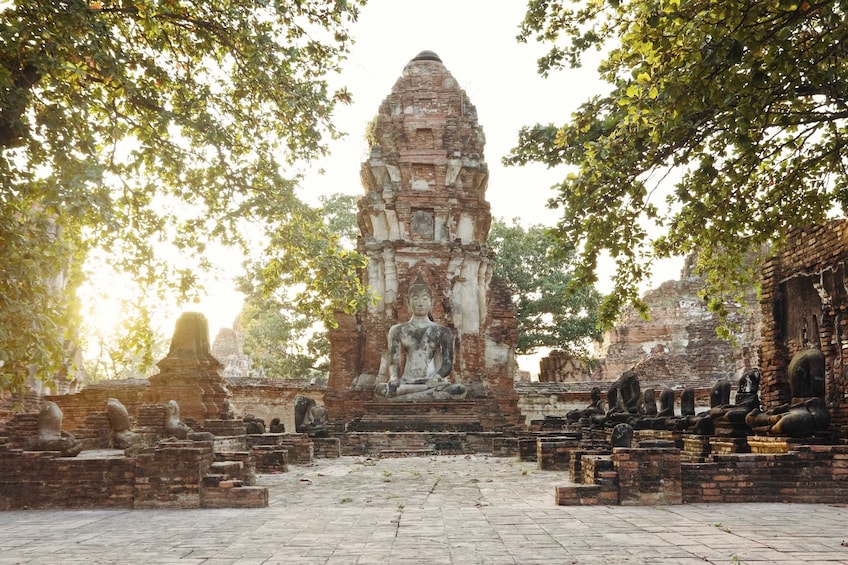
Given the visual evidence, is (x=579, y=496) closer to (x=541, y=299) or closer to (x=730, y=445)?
(x=730, y=445)

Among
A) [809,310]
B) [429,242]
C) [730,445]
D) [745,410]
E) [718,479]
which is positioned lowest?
[718,479]

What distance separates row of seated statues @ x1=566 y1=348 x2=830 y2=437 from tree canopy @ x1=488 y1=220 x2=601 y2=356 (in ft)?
49.8

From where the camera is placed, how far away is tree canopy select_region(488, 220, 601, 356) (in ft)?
97.7

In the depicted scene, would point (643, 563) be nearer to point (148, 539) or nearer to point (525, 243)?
point (148, 539)

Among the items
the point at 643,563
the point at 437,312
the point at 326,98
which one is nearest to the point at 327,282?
the point at 326,98

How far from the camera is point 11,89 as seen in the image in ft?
21.9

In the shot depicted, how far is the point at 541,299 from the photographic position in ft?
98.2

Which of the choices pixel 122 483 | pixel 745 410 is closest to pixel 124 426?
pixel 122 483

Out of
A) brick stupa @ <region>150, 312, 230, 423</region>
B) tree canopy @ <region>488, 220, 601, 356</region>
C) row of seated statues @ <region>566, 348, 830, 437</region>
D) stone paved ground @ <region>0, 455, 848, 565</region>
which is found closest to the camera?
stone paved ground @ <region>0, 455, 848, 565</region>

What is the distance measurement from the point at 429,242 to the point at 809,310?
12.0 metres

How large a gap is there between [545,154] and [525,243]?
70.7ft

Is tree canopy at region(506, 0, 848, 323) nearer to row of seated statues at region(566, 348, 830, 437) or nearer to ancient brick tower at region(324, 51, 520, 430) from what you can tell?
row of seated statues at region(566, 348, 830, 437)

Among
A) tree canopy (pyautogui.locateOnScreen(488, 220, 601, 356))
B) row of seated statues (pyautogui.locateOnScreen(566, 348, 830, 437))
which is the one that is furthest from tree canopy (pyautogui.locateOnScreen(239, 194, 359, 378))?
row of seated statues (pyautogui.locateOnScreen(566, 348, 830, 437))

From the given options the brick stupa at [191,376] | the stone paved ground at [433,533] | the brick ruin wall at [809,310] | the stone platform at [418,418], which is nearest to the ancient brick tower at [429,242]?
the stone platform at [418,418]
